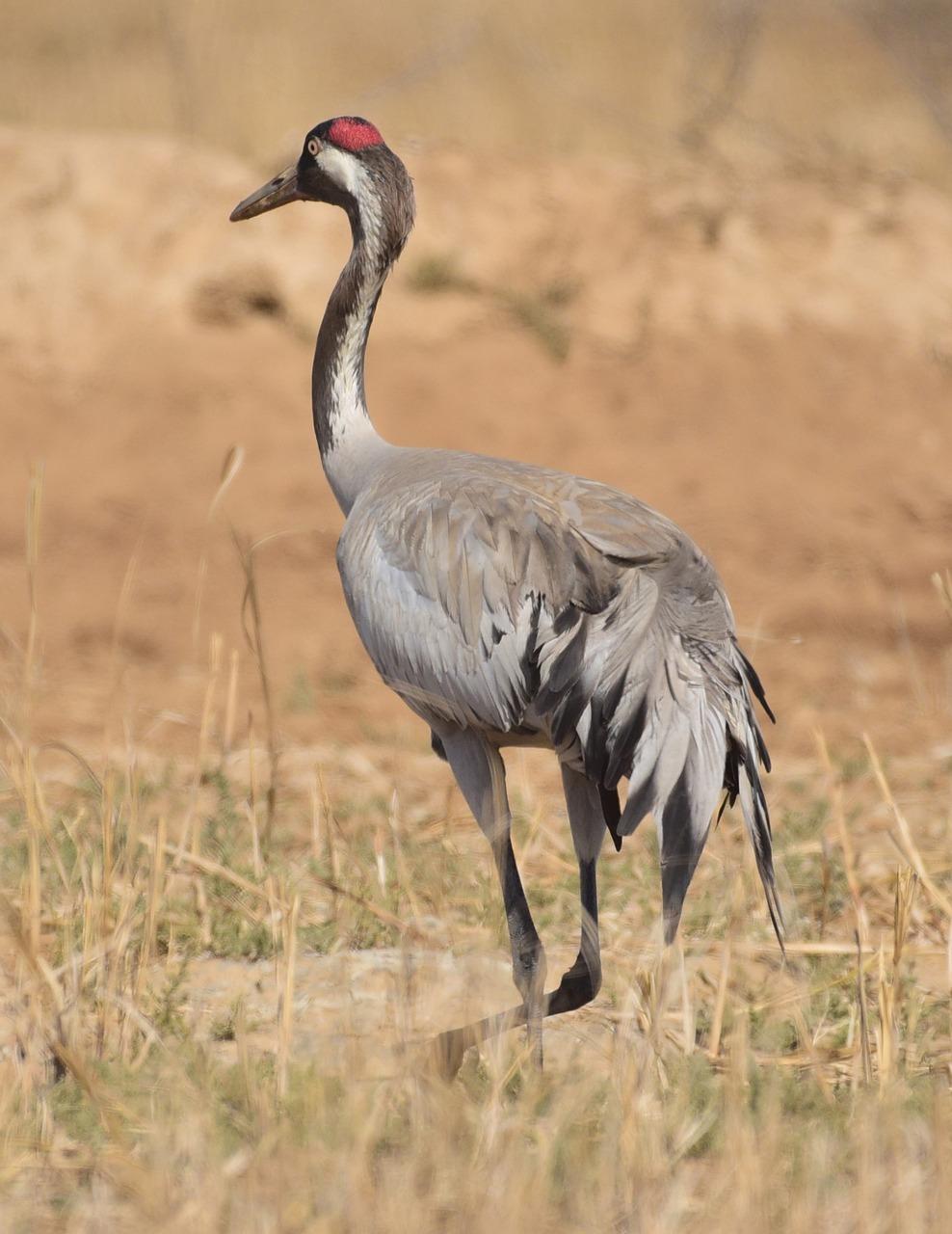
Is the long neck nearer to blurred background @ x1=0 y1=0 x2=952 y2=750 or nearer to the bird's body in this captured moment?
the bird's body

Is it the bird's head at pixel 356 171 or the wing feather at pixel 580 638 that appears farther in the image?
the bird's head at pixel 356 171

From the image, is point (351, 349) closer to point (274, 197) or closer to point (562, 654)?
point (274, 197)

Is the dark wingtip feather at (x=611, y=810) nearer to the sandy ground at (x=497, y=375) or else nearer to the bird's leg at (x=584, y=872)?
the bird's leg at (x=584, y=872)

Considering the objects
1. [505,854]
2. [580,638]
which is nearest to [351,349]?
[580,638]

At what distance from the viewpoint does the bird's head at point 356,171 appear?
479 cm

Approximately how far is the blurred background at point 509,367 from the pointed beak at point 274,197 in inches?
124

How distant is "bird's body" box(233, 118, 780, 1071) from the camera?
371 centimetres

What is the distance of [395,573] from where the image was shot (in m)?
4.11

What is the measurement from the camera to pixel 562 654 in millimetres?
3785

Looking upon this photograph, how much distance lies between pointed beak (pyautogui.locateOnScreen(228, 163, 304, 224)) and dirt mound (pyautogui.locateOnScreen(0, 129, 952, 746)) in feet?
12.4

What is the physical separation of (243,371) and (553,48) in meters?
6.73

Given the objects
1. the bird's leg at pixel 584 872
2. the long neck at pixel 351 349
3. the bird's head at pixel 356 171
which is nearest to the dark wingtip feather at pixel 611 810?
the bird's leg at pixel 584 872

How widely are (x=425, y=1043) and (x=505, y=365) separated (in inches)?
282

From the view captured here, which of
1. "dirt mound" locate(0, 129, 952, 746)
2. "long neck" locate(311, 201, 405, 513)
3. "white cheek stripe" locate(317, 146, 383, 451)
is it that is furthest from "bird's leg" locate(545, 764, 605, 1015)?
"dirt mound" locate(0, 129, 952, 746)
